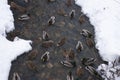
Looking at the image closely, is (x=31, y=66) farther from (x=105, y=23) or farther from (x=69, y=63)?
(x=105, y=23)

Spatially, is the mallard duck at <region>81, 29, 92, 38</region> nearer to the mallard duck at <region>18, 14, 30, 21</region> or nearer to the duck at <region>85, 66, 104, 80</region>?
the duck at <region>85, 66, 104, 80</region>

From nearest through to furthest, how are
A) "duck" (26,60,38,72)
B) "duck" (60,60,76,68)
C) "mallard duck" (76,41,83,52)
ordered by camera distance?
"duck" (26,60,38,72) < "duck" (60,60,76,68) < "mallard duck" (76,41,83,52)

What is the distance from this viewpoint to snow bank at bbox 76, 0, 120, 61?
612cm

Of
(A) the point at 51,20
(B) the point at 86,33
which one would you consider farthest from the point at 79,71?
(A) the point at 51,20

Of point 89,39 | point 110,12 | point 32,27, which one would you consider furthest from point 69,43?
point 110,12

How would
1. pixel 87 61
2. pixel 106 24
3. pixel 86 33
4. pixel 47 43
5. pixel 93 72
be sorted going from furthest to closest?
pixel 106 24 < pixel 86 33 < pixel 47 43 < pixel 87 61 < pixel 93 72

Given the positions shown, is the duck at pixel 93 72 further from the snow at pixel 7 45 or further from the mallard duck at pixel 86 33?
the snow at pixel 7 45

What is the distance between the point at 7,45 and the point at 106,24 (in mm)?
2377

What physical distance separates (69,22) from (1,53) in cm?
192

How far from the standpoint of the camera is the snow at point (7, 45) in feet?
18.1

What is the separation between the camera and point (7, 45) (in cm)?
585

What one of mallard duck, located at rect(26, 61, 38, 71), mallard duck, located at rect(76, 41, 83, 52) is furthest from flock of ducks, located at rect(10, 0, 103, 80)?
mallard duck, located at rect(26, 61, 38, 71)

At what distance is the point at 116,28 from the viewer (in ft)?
21.6

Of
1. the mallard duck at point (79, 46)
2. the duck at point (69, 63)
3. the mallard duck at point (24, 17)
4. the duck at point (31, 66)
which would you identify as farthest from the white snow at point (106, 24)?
the mallard duck at point (24, 17)
